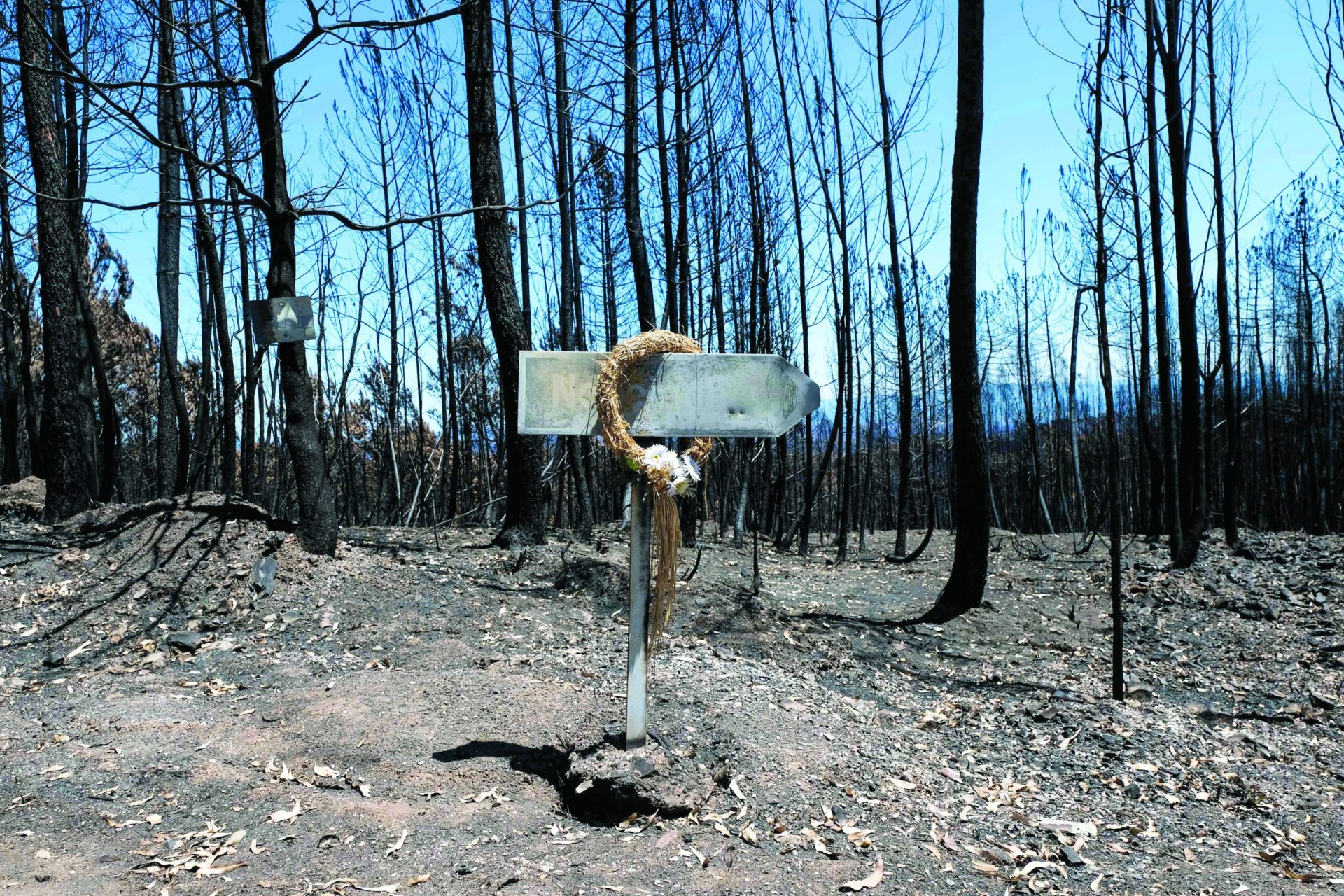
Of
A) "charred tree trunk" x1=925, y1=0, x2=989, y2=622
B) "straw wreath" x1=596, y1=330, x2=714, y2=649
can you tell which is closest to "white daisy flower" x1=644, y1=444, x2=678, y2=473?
"straw wreath" x1=596, y1=330, x2=714, y2=649

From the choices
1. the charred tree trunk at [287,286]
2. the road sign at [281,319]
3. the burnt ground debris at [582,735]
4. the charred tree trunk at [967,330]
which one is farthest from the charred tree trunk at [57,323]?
the charred tree trunk at [967,330]

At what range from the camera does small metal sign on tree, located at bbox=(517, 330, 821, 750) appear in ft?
11.3

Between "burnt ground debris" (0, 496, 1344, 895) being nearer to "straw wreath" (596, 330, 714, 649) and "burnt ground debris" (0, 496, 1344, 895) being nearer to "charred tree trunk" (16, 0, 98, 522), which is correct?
"charred tree trunk" (16, 0, 98, 522)

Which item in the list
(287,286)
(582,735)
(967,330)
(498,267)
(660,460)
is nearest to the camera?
(660,460)

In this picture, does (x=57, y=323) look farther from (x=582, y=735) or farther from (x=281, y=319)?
(x=582, y=735)

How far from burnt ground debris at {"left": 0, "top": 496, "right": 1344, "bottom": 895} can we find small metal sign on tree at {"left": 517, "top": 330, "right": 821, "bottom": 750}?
2.28 feet

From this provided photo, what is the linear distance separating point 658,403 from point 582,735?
157cm

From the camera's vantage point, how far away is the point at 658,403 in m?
3.49

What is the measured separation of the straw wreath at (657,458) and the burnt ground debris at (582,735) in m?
0.67

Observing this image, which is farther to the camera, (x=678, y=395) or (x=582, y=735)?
(x=582, y=735)

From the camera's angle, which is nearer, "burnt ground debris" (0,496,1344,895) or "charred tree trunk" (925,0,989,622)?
"burnt ground debris" (0,496,1344,895)

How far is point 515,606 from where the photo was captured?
615cm

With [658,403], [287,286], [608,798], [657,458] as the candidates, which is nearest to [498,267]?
[287,286]

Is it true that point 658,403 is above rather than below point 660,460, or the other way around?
above
